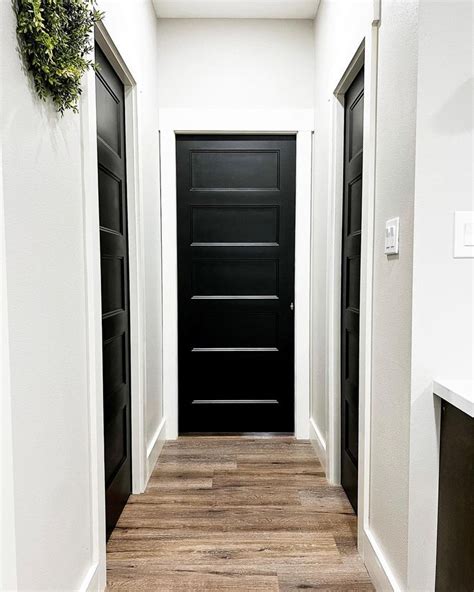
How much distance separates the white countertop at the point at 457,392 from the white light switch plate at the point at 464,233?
37 centimetres

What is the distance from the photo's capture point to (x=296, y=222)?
136 inches

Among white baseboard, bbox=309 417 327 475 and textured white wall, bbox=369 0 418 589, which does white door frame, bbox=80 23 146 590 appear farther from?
white baseboard, bbox=309 417 327 475

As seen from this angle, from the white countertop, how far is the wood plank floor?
3.03 ft

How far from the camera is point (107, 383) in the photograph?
2.21 meters

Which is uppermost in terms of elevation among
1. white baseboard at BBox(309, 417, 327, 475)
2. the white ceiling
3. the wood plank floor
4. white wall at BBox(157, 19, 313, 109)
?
Answer: the white ceiling

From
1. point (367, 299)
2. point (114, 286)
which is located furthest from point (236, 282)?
point (367, 299)

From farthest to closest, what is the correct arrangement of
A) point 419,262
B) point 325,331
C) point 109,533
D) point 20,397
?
point 325,331
point 109,533
point 419,262
point 20,397

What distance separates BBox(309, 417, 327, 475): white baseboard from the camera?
3.00 metres

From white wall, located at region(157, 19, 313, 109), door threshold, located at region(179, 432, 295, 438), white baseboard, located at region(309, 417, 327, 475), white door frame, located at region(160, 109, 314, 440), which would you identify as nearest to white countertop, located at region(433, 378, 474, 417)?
white baseboard, located at region(309, 417, 327, 475)

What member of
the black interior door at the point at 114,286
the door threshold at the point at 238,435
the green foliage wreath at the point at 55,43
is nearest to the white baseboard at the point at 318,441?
the door threshold at the point at 238,435

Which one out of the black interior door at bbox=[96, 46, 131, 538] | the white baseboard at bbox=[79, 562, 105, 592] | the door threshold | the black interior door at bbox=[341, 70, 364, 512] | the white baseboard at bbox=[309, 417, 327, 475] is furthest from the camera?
the door threshold

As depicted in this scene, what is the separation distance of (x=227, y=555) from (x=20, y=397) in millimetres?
1302

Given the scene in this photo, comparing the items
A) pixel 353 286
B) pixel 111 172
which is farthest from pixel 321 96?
pixel 111 172

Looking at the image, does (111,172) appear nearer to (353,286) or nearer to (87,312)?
(87,312)
